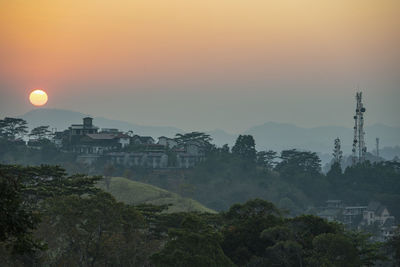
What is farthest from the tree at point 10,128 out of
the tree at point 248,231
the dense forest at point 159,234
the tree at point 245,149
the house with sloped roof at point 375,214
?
the tree at point 248,231

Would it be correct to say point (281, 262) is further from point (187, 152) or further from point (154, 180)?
point (187, 152)

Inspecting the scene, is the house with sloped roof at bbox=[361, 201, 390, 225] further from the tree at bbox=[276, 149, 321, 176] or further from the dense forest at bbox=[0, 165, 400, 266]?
the dense forest at bbox=[0, 165, 400, 266]

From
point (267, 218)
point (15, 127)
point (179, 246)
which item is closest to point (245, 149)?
point (15, 127)

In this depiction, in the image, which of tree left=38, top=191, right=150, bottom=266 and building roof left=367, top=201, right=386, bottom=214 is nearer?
tree left=38, top=191, right=150, bottom=266

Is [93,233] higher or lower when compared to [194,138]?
lower

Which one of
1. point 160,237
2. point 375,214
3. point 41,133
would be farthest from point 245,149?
point 160,237

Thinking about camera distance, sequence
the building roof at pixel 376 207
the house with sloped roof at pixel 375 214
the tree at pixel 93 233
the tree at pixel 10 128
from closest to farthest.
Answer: the tree at pixel 93 233
the house with sloped roof at pixel 375 214
the building roof at pixel 376 207
the tree at pixel 10 128

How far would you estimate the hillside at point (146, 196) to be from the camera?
98.9 meters

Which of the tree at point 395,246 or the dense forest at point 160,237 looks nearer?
the dense forest at point 160,237

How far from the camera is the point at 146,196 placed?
102 metres

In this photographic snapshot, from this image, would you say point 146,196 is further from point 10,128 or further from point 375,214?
point 10,128

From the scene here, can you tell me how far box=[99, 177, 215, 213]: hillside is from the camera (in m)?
98.9

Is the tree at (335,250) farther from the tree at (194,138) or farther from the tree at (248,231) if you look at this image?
the tree at (194,138)

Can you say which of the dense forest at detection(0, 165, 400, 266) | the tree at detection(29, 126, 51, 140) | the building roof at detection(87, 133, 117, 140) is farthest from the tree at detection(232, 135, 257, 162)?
the dense forest at detection(0, 165, 400, 266)
